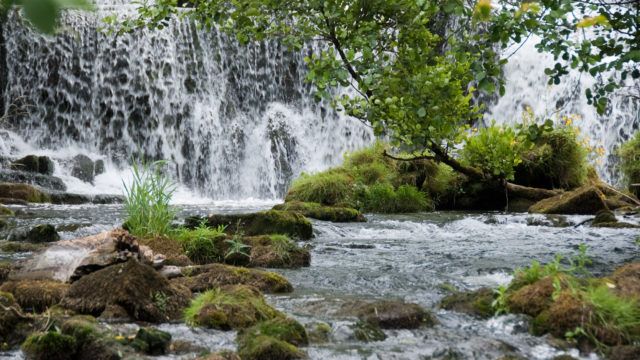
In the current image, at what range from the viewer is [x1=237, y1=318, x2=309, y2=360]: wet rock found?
12.1 ft

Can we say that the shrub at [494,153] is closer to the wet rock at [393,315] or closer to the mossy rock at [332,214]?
the mossy rock at [332,214]

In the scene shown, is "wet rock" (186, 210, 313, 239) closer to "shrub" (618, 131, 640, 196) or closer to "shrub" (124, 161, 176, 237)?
"shrub" (124, 161, 176, 237)

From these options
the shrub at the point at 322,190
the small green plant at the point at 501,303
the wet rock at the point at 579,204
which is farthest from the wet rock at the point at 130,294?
the shrub at the point at 322,190

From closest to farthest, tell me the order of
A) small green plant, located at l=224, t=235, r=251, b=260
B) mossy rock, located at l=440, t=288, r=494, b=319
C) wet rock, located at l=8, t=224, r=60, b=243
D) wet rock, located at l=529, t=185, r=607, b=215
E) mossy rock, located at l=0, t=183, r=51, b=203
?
mossy rock, located at l=440, t=288, r=494, b=319
small green plant, located at l=224, t=235, r=251, b=260
wet rock, located at l=8, t=224, r=60, b=243
wet rock, located at l=529, t=185, r=607, b=215
mossy rock, located at l=0, t=183, r=51, b=203

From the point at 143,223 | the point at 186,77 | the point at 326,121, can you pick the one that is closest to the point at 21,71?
the point at 186,77

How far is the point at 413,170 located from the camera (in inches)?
625

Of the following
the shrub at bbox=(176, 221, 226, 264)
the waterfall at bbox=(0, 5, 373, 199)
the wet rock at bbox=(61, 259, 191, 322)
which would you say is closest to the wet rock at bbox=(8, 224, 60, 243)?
the shrub at bbox=(176, 221, 226, 264)

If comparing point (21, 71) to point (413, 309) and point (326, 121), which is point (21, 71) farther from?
point (413, 309)

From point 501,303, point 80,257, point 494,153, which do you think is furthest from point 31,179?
point 501,303

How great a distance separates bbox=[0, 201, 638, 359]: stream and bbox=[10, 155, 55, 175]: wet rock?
457 centimetres

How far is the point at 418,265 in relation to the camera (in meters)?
7.02

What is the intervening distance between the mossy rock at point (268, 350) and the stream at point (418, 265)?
15cm

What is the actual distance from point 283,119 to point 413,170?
24.8 ft

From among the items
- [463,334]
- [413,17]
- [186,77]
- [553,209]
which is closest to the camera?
[463,334]
